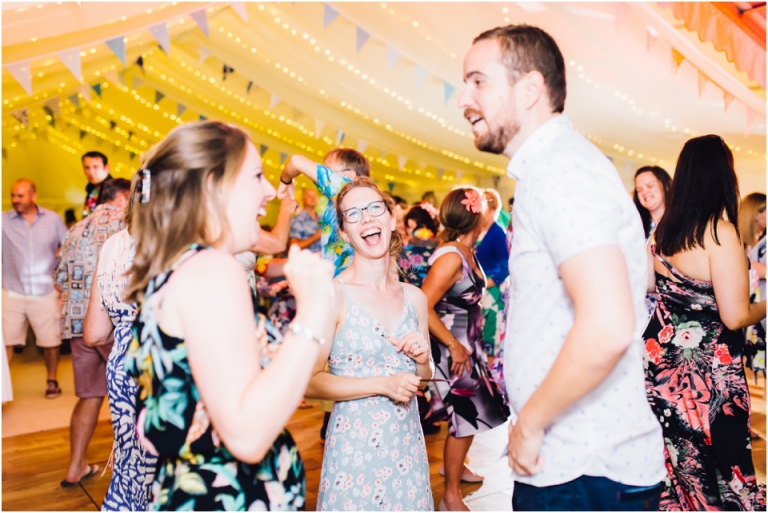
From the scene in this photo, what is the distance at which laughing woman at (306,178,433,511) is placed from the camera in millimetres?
1688

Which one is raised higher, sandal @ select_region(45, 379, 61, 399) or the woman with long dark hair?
the woman with long dark hair

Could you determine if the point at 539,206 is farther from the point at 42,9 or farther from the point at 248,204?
the point at 42,9

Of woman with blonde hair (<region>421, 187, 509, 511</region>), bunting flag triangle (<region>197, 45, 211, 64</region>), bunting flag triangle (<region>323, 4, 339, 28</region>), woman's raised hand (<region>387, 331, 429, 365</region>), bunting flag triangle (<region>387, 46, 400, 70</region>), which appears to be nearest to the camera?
woman's raised hand (<region>387, 331, 429, 365</region>)

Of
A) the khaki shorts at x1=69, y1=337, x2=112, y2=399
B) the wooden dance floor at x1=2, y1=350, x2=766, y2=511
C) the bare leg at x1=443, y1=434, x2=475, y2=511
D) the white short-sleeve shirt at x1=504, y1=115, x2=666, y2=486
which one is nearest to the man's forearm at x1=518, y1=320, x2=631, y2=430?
the white short-sleeve shirt at x1=504, y1=115, x2=666, y2=486

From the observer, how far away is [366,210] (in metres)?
1.96

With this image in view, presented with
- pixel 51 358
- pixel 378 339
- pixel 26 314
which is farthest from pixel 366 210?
pixel 26 314

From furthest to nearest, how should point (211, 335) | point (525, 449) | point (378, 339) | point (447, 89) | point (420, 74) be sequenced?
1. point (447, 89)
2. point (420, 74)
3. point (378, 339)
4. point (525, 449)
5. point (211, 335)

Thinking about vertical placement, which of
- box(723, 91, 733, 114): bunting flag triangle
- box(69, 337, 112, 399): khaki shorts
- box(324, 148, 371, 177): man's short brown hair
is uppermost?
box(723, 91, 733, 114): bunting flag triangle

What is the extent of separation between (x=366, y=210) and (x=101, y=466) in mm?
2404

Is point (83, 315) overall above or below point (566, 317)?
below

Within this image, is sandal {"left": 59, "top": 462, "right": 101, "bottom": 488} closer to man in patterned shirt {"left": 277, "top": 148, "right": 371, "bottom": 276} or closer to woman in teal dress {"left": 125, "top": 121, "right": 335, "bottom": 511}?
man in patterned shirt {"left": 277, "top": 148, "right": 371, "bottom": 276}

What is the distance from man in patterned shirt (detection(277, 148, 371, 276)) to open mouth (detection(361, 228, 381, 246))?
463 mm

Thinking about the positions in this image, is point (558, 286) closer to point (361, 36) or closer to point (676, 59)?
point (676, 59)

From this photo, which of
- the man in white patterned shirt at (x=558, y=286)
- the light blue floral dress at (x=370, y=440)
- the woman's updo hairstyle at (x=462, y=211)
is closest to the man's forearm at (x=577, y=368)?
the man in white patterned shirt at (x=558, y=286)
